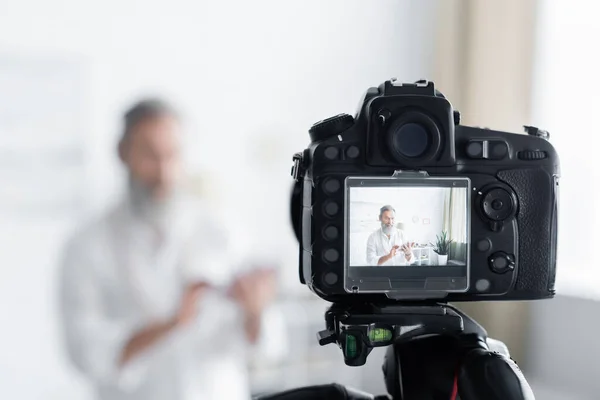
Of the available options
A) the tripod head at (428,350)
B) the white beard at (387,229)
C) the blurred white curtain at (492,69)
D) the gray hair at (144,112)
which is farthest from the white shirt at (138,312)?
the white beard at (387,229)

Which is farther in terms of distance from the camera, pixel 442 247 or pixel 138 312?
pixel 138 312

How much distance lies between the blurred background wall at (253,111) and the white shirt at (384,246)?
1477 millimetres

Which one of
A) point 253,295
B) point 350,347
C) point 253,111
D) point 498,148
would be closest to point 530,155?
point 498,148

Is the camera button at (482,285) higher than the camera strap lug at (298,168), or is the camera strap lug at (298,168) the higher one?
the camera strap lug at (298,168)

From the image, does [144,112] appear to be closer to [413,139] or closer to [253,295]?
[253,295]

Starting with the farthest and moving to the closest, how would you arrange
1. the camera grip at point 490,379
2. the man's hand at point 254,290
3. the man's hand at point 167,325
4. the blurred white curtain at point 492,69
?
1. the blurred white curtain at point 492,69
2. the man's hand at point 254,290
3. the man's hand at point 167,325
4. the camera grip at point 490,379

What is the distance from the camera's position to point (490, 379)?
64 centimetres

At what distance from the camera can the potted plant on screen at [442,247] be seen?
0.67 metres

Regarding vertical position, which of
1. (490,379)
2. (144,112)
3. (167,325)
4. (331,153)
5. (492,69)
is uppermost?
(492,69)

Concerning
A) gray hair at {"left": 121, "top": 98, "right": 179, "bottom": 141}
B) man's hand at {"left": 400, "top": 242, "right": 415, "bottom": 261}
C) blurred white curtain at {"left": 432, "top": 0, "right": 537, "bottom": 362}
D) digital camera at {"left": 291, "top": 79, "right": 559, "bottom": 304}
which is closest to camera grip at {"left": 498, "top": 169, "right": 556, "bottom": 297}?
digital camera at {"left": 291, "top": 79, "right": 559, "bottom": 304}

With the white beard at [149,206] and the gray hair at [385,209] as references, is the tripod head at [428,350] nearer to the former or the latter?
the gray hair at [385,209]

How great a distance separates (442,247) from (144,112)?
154 centimetres

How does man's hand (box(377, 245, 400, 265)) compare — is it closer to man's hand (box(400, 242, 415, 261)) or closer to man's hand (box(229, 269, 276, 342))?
man's hand (box(400, 242, 415, 261))

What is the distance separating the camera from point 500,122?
8.05ft
